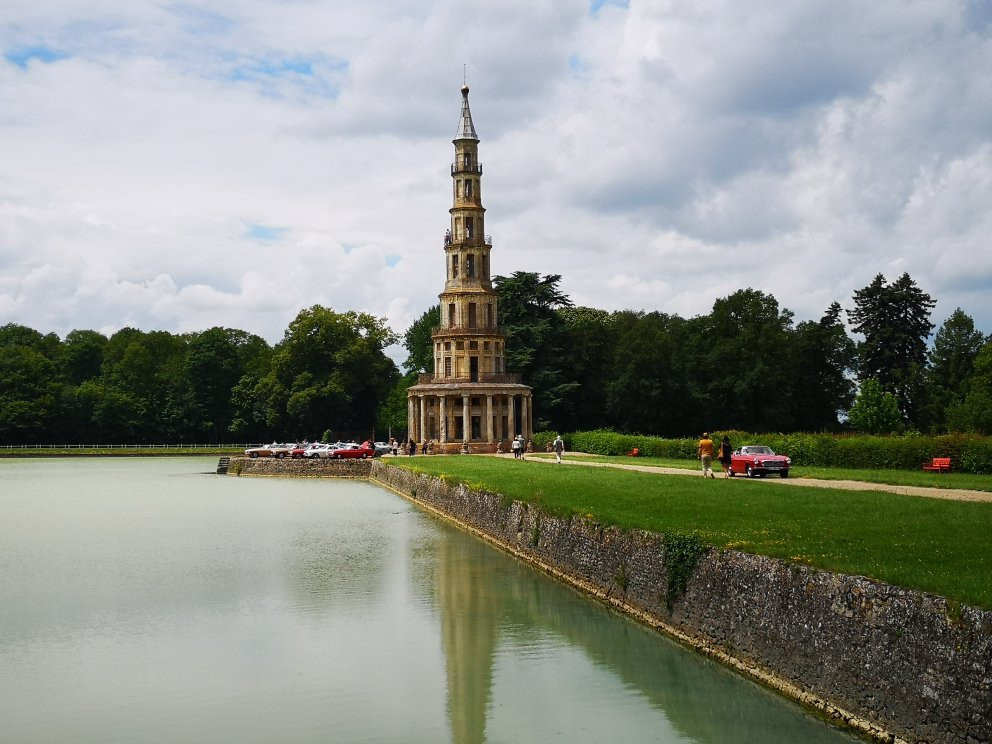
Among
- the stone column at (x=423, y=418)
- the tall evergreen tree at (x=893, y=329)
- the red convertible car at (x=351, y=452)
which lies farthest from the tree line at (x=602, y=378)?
the red convertible car at (x=351, y=452)

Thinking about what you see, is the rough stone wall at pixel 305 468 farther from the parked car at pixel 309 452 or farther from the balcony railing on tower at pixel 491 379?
the balcony railing on tower at pixel 491 379

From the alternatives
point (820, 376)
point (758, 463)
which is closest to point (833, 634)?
point (758, 463)

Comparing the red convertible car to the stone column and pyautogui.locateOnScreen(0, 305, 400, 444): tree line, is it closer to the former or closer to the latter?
the stone column

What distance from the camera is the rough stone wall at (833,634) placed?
11.5 metres

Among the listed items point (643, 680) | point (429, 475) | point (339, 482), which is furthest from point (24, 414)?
point (643, 680)

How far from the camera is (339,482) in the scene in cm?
7056

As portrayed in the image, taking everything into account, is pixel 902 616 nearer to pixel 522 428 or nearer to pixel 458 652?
pixel 458 652

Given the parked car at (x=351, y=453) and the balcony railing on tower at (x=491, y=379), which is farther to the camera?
the balcony railing on tower at (x=491, y=379)

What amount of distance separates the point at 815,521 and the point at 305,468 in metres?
59.6

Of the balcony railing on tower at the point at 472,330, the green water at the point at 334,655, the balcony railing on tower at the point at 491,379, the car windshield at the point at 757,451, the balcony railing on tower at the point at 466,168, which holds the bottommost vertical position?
the green water at the point at 334,655

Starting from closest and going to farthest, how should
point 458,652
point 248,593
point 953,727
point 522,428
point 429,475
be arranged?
point 953,727 < point 458,652 < point 248,593 < point 429,475 < point 522,428

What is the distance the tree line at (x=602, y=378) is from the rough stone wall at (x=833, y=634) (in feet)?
169

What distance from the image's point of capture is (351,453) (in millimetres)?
78562

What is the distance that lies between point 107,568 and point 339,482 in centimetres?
4169
